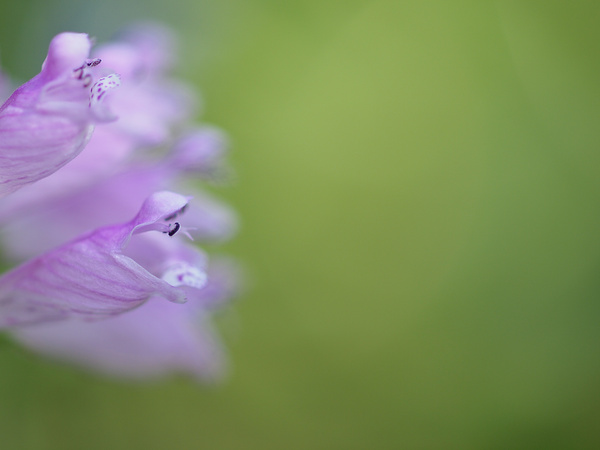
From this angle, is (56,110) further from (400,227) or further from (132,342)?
(400,227)

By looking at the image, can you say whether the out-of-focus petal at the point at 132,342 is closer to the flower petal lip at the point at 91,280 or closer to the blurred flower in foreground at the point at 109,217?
the blurred flower in foreground at the point at 109,217

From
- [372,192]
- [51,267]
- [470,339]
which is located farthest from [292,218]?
[51,267]

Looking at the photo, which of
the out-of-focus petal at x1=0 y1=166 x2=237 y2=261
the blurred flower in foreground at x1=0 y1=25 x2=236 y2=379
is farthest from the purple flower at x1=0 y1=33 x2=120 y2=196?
the out-of-focus petal at x1=0 y1=166 x2=237 y2=261

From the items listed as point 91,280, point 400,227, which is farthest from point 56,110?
point 400,227

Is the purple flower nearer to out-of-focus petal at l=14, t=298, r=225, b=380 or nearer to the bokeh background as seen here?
out-of-focus petal at l=14, t=298, r=225, b=380

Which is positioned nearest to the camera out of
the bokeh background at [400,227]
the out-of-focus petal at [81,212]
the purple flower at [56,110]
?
the purple flower at [56,110]

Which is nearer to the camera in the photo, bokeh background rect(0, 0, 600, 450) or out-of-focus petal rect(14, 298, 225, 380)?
out-of-focus petal rect(14, 298, 225, 380)

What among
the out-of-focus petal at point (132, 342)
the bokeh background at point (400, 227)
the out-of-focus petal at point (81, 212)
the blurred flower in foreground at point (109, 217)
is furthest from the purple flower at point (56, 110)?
the bokeh background at point (400, 227)

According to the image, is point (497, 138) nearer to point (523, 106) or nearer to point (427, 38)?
point (523, 106)
